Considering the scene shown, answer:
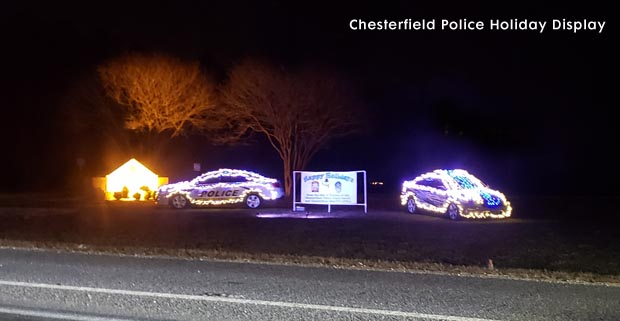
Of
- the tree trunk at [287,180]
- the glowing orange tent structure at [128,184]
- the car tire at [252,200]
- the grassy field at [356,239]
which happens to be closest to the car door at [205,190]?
the car tire at [252,200]

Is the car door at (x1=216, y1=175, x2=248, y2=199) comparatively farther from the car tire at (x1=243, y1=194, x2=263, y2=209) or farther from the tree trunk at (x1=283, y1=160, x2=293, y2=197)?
the tree trunk at (x1=283, y1=160, x2=293, y2=197)

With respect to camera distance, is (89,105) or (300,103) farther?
(89,105)

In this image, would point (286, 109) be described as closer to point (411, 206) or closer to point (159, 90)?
point (159, 90)

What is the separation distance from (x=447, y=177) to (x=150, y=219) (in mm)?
9164

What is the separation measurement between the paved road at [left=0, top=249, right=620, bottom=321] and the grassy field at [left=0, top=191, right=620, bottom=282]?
1.29m

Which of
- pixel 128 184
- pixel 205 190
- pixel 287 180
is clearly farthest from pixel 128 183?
pixel 287 180

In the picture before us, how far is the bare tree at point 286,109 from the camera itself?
34594 mm

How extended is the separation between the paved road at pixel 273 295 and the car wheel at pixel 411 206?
12244mm

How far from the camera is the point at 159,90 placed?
117 ft

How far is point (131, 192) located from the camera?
2919 cm

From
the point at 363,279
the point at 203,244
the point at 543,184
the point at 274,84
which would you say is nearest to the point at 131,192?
the point at 274,84

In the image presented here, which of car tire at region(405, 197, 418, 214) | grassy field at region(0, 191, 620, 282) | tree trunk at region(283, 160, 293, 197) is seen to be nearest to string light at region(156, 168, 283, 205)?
grassy field at region(0, 191, 620, 282)

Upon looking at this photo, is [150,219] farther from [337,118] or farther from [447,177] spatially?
[337,118]

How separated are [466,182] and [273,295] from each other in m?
12.9
